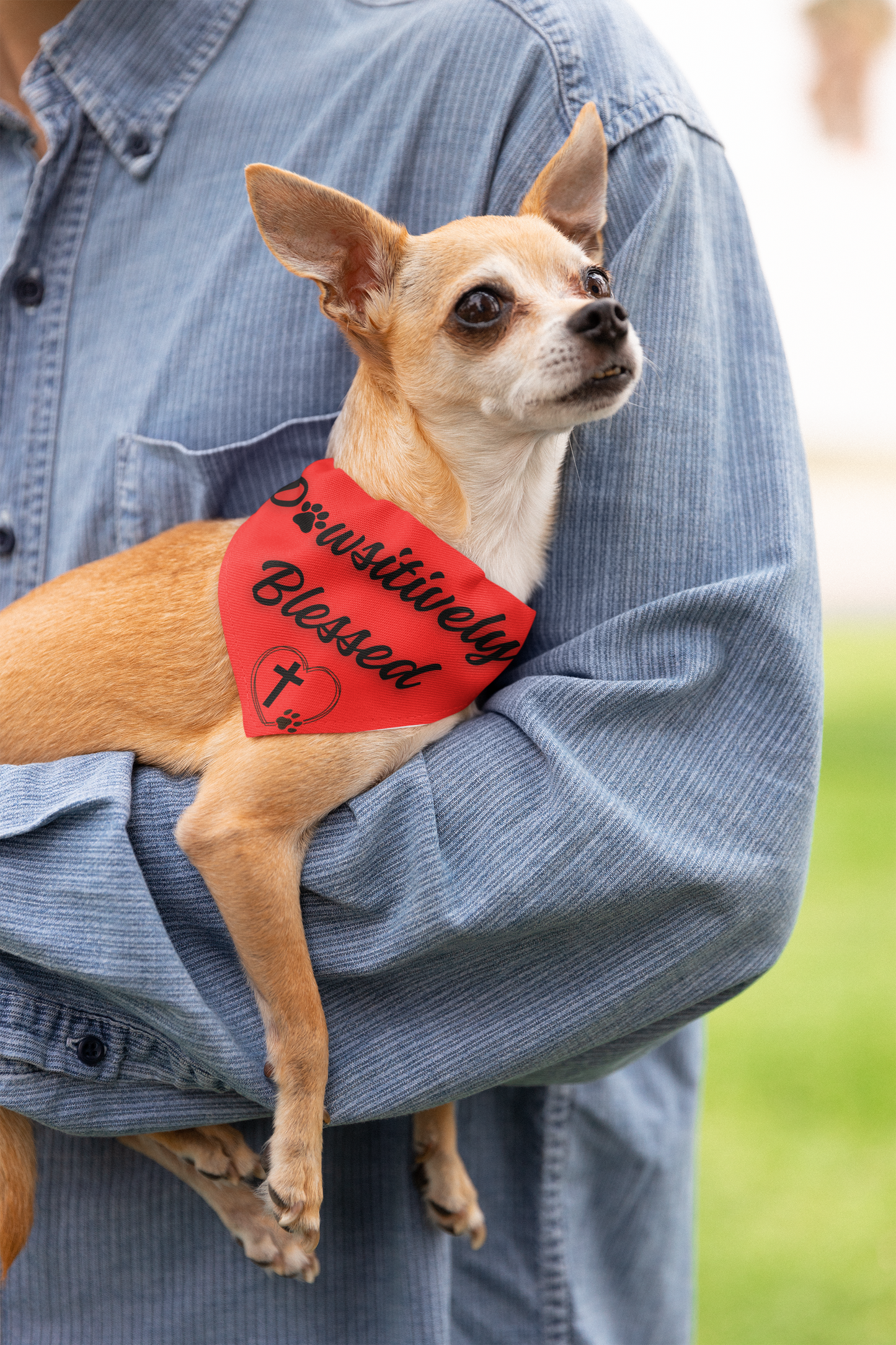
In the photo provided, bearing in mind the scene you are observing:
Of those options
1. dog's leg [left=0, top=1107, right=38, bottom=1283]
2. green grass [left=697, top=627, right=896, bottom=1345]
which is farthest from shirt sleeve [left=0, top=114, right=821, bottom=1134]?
green grass [left=697, top=627, right=896, bottom=1345]

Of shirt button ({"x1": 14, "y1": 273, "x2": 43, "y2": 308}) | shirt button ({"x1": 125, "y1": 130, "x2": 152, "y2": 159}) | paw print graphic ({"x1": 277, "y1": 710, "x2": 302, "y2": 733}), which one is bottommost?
paw print graphic ({"x1": 277, "y1": 710, "x2": 302, "y2": 733})

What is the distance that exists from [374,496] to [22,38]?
3.94 feet

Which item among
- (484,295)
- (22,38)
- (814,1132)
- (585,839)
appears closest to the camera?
(585,839)

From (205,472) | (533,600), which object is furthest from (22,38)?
(533,600)

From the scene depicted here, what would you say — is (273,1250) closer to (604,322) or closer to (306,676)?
(306,676)

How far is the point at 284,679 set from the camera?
1.53m

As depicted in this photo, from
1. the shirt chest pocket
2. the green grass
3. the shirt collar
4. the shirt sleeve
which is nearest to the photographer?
the shirt sleeve

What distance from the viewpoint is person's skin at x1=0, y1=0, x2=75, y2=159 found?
1971 millimetres

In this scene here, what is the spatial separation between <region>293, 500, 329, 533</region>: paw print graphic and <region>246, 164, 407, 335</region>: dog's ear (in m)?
0.36

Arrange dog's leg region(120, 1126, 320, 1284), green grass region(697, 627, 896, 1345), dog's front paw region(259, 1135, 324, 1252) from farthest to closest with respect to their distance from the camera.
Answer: green grass region(697, 627, 896, 1345)
dog's leg region(120, 1126, 320, 1284)
dog's front paw region(259, 1135, 324, 1252)

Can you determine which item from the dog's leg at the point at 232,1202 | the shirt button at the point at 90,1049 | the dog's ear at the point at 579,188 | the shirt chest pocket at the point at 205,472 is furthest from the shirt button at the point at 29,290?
the dog's leg at the point at 232,1202

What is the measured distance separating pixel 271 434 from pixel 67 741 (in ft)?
1.94

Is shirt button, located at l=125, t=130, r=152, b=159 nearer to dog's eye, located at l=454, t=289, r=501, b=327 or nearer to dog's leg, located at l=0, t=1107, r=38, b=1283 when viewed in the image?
dog's eye, located at l=454, t=289, r=501, b=327

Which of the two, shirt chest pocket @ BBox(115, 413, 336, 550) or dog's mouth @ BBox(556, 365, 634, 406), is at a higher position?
dog's mouth @ BBox(556, 365, 634, 406)
